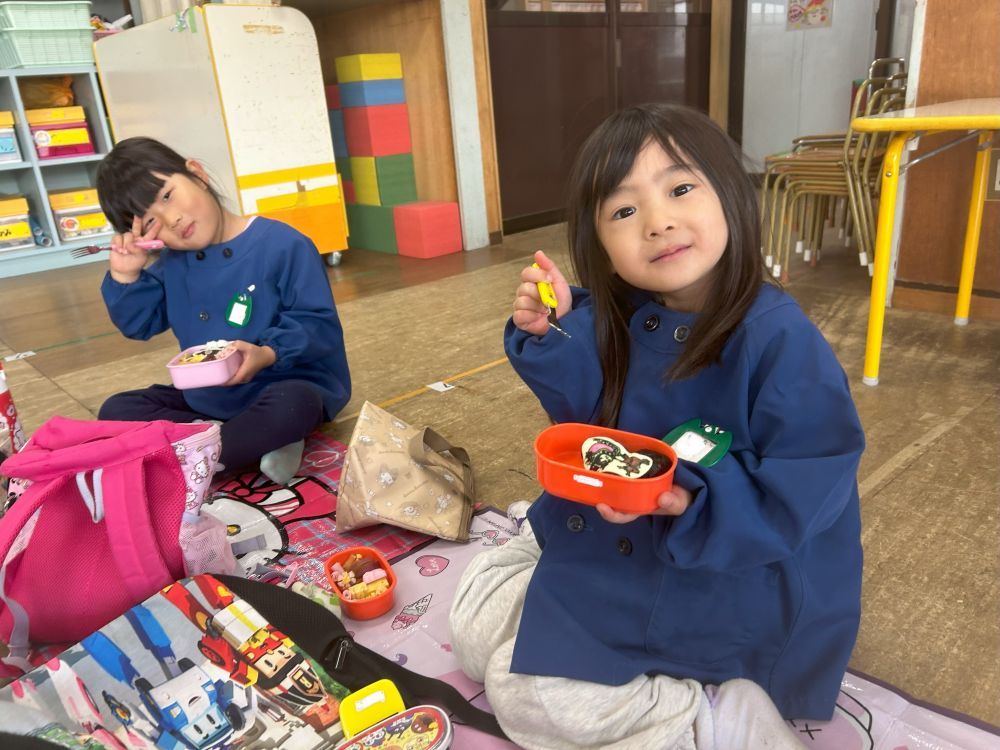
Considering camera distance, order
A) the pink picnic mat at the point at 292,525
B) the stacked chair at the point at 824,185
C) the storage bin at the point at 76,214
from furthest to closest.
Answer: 1. the storage bin at the point at 76,214
2. the stacked chair at the point at 824,185
3. the pink picnic mat at the point at 292,525

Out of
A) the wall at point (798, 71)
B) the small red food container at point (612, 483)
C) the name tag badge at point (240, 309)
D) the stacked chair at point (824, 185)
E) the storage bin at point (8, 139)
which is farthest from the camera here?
the wall at point (798, 71)

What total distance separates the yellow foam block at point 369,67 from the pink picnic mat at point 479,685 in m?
2.88

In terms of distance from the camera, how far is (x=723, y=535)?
2.53ft

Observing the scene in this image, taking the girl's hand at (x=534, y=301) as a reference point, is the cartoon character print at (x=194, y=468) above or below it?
below

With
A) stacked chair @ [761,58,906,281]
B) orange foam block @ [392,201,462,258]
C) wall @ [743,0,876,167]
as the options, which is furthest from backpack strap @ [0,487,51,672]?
wall @ [743,0,876,167]

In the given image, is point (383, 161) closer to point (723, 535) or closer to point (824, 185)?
point (824, 185)

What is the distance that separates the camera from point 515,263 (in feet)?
11.7

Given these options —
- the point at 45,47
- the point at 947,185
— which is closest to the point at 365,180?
the point at 45,47

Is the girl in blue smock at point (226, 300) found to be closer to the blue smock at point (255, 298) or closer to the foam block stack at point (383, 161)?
the blue smock at point (255, 298)

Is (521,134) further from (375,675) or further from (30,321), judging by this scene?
(375,675)

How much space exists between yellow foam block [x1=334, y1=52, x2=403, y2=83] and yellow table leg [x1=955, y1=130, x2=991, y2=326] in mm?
2607

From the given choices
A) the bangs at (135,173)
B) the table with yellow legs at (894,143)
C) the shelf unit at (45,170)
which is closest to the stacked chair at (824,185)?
the table with yellow legs at (894,143)

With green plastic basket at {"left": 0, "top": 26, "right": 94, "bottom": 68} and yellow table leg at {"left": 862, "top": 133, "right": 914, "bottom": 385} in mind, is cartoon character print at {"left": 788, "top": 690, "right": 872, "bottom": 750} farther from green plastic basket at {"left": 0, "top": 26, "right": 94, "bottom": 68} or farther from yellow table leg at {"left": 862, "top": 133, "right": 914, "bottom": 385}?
green plastic basket at {"left": 0, "top": 26, "right": 94, "bottom": 68}

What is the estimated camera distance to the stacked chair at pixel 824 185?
2521mm
